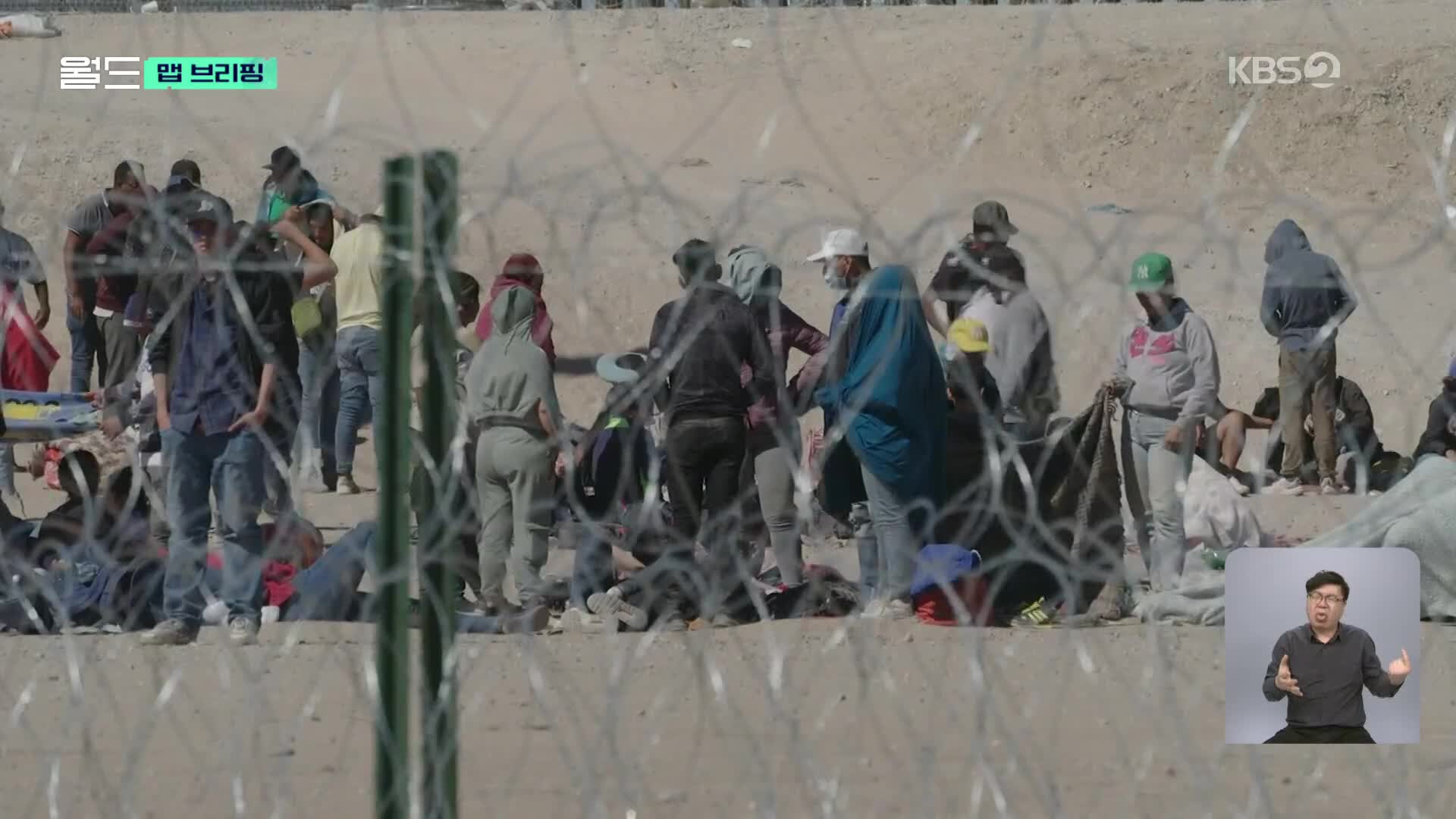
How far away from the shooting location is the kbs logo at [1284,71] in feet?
60.3

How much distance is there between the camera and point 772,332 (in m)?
4.50

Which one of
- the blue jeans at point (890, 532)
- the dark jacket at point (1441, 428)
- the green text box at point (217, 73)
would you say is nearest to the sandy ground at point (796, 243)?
the green text box at point (217, 73)

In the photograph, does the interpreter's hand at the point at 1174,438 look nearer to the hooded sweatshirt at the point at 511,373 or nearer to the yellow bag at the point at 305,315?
the hooded sweatshirt at the point at 511,373

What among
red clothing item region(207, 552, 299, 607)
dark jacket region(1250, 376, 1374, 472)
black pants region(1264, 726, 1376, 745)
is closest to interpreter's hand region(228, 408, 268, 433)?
red clothing item region(207, 552, 299, 607)

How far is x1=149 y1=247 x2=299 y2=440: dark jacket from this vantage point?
13.5 ft

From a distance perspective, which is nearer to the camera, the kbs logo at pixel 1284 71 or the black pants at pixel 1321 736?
the black pants at pixel 1321 736

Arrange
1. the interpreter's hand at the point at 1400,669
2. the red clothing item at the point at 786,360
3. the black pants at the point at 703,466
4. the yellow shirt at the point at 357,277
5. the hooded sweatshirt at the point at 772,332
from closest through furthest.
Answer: the interpreter's hand at the point at 1400,669
the hooded sweatshirt at the point at 772,332
the red clothing item at the point at 786,360
the black pants at the point at 703,466
the yellow shirt at the point at 357,277

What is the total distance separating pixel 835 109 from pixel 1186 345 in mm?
11743

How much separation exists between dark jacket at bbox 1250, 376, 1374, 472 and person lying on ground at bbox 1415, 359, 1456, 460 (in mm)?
642

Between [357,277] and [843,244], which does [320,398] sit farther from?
[357,277]

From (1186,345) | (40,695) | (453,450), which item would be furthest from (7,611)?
(1186,345)

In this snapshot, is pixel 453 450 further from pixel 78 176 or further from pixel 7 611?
pixel 78 176

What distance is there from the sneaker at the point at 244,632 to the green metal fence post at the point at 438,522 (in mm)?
1507

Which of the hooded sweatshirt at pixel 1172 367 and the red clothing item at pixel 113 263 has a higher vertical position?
the red clothing item at pixel 113 263
